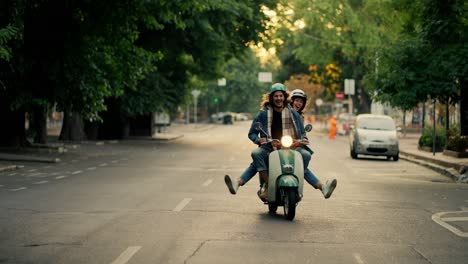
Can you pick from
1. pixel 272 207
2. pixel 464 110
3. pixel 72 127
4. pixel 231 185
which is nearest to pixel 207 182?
pixel 231 185

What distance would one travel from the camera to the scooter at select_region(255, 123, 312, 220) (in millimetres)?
12430

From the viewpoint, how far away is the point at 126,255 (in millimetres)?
9320

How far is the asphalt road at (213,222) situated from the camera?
31.2ft

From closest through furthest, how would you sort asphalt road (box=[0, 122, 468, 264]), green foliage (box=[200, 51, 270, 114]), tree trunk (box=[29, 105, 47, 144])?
1. asphalt road (box=[0, 122, 468, 264])
2. tree trunk (box=[29, 105, 47, 144])
3. green foliage (box=[200, 51, 270, 114])

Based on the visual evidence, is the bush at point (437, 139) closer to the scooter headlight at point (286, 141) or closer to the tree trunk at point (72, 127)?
the tree trunk at point (72, 127)

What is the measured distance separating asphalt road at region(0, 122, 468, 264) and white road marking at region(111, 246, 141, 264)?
0.03 feet

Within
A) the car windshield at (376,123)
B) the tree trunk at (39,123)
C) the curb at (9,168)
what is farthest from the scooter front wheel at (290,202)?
the car windshield at (376,123)

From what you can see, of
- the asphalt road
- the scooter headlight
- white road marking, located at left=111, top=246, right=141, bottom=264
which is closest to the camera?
white road marking, located at left=111, top=246, right=141, bottom=264

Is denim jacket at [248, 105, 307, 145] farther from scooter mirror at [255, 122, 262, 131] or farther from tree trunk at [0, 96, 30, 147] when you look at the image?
tree trunk at [0, 96, 30, 147]

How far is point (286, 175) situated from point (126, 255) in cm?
378

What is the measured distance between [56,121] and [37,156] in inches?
2095

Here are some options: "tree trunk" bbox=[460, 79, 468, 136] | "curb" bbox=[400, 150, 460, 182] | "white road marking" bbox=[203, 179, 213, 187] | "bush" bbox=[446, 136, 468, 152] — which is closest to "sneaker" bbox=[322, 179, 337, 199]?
Result: "white road marking" bbox=[203, 179, 213, 187]

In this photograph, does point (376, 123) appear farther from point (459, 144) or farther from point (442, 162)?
point (442, 162)

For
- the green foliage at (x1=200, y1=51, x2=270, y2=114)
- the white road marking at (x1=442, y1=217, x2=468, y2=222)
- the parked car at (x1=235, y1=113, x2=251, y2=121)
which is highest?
the green foliage at (x1=200, y1=51, x2=270, y2=114)
